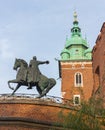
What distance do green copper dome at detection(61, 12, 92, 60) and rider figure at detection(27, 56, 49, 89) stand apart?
3211 centimetres

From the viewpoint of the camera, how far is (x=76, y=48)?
63.4 metres

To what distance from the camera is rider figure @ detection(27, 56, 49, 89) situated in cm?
2789

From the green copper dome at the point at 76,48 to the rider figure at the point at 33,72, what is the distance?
3211cm

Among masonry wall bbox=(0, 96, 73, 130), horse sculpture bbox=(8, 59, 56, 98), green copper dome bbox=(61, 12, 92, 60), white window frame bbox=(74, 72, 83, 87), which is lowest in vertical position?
masonry wall bbox=(0, 96, 73, 130)

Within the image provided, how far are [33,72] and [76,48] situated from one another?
3550 centimetres

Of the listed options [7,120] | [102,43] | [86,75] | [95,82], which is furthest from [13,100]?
[86,75]

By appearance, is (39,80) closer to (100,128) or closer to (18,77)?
(18,77)

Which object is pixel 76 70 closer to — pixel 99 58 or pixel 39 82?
pixel 99 58

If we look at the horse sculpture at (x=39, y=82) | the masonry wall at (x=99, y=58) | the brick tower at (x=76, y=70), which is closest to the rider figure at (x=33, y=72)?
the horse sculpture at (x=39, y=82)

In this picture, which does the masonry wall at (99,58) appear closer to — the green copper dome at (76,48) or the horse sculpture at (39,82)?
the green copper dome at (76,48)

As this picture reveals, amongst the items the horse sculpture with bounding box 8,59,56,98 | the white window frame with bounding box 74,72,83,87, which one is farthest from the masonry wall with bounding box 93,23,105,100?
the horse sculpture with bounding box 8,59,56,98

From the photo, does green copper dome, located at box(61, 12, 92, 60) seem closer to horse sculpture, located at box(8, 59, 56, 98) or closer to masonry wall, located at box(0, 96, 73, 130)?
horse sculpture, located at box(8, 59, 56, 98)

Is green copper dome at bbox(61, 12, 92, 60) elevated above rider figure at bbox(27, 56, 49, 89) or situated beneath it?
elevated above

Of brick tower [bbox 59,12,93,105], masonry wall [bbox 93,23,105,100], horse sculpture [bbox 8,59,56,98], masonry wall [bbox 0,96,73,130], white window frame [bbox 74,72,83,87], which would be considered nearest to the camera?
masonry wall [bbox 0,96,73,130]
